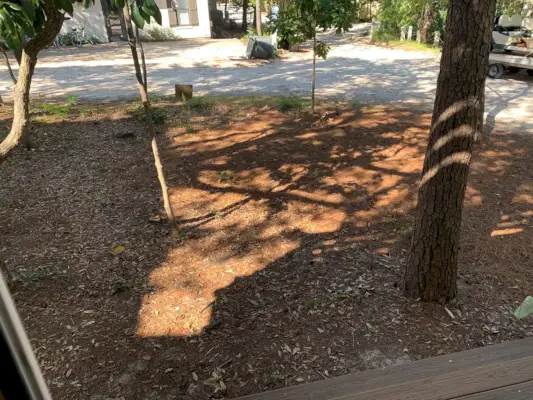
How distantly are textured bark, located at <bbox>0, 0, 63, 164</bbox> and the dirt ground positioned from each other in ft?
3.63

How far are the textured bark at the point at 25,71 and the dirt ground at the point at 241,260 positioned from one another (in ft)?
3.63

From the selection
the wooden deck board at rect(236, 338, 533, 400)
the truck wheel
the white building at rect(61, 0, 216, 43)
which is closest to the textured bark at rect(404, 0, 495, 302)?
the wooden deck board at rect(236, 338, 533, 400)

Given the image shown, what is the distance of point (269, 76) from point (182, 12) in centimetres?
1103

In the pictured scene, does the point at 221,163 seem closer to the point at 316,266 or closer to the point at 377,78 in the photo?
the point at 316,266

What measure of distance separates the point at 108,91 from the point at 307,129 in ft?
19.3

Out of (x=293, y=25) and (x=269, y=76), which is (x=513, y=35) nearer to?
(x=269, y=76)

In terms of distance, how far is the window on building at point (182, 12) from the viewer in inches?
797

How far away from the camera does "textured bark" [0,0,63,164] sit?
3.33 meters

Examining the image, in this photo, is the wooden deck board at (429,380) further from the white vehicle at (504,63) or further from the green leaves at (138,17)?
the white vehicle at (504,63)

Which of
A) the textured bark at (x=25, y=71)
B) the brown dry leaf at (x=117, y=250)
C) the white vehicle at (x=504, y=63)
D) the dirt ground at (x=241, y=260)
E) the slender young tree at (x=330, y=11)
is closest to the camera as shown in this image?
the dirt ground at (x=241, y=260)

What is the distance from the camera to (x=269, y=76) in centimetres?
1241

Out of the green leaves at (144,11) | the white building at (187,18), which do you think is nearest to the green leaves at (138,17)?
the green leaves at (144,11)

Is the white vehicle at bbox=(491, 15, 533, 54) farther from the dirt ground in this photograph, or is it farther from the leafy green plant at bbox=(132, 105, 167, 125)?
the leafy green plant at bbox=(132, 105, 167, 125)

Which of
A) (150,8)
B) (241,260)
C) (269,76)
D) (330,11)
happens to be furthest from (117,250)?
(269,76)
